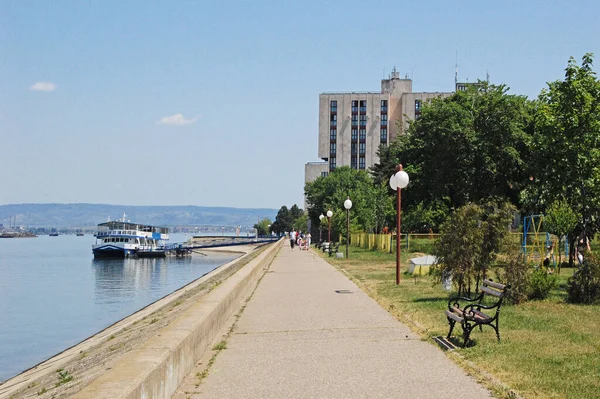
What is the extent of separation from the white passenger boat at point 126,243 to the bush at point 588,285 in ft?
321

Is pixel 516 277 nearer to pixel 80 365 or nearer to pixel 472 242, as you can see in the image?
pixel 472 242

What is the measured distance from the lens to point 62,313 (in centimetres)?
3844

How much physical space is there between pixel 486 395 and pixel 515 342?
3376 millimetres

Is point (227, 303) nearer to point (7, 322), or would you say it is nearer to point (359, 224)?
point (7, 322)

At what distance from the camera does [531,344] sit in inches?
422

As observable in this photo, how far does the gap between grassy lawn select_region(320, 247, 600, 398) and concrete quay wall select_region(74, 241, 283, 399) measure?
11.1 ft

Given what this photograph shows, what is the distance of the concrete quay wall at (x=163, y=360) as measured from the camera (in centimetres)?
605

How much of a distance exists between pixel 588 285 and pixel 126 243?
101 m

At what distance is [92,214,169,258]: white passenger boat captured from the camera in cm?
10875

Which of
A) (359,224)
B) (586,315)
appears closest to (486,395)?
(586,315)

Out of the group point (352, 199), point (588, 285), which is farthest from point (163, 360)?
point (352, 199)

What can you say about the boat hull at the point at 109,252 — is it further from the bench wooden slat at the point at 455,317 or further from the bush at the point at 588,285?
the bench wooden slat at the point at 455,317

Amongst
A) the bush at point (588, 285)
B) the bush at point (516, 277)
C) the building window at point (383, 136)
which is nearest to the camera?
the bush at point (516, 277)

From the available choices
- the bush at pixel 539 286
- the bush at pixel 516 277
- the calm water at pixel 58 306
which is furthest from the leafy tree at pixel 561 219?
the calm water at pixel 58 306
